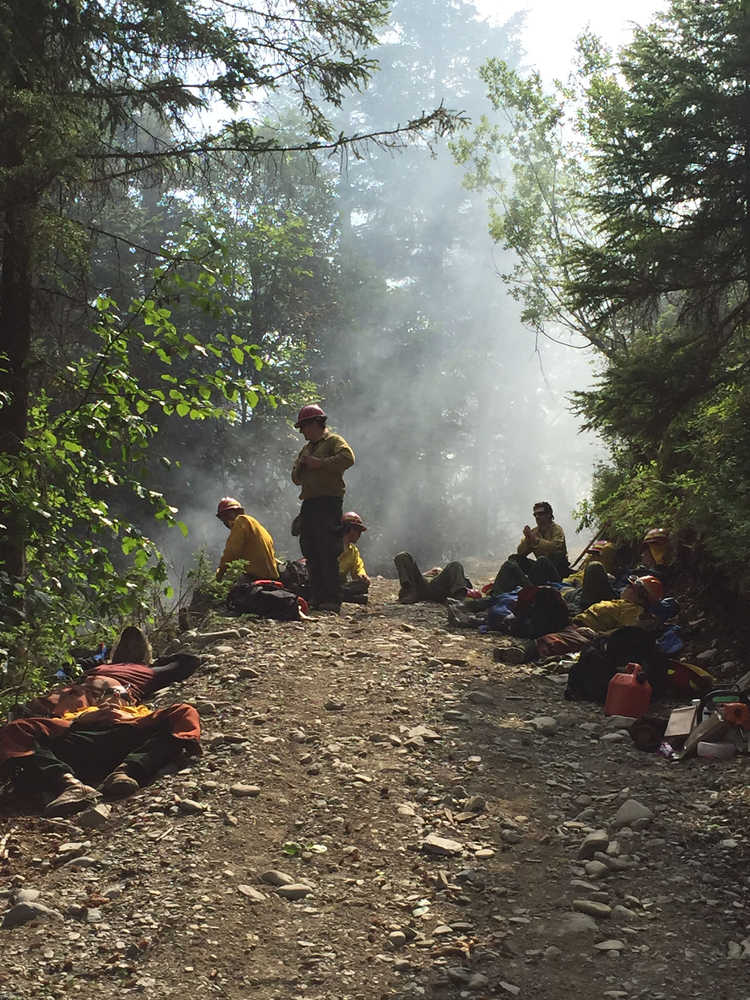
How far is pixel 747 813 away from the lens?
16.0 feet

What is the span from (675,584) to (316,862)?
6784 millimetres

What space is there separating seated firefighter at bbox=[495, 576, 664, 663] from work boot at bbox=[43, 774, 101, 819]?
4469 millimetres

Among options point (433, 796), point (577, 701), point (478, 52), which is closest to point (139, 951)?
point (433, 796)

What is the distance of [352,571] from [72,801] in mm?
7535

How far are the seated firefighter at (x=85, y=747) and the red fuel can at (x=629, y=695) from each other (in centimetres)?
304

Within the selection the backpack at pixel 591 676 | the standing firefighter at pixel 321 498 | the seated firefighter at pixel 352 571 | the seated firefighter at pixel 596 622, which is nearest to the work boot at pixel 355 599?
the seated firefighter at pixel 352 571

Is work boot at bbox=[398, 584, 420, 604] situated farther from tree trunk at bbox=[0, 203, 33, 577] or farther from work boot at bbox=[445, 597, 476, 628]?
tree trunk at bbox=[0, 203, 33, 577]

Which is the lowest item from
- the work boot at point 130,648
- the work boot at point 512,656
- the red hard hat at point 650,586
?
the work boot at point 130,648

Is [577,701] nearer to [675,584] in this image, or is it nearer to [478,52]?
[675,584]

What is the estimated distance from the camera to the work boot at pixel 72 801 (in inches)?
197

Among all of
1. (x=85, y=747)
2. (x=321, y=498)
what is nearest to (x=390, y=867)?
(x=85, y=747)

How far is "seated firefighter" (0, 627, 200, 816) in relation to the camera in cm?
526

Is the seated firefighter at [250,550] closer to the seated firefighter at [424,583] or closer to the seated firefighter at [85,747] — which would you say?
the seated firefighter at [424,583]

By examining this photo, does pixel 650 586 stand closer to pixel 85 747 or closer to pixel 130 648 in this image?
pixel 130 648
